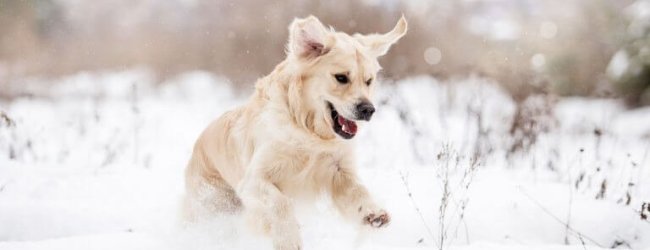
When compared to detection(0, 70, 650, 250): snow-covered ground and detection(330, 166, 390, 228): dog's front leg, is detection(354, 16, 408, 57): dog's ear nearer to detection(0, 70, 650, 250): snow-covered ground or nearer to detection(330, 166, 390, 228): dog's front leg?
detection(330, 166, 390, 228): dog's front leg

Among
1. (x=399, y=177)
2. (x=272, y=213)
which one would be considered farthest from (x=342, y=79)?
(x=399, y=177)

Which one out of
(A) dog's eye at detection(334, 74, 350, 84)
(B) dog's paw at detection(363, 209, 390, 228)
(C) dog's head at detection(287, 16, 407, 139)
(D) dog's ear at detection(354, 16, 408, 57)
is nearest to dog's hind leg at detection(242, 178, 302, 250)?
(B) dog's paw at detection(363, 209, 390, 228)

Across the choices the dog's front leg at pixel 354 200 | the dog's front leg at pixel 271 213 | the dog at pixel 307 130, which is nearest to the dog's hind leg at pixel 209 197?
the dog at pixel 307 130

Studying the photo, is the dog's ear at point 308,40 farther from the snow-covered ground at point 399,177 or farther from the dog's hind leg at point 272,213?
the snow-covered ground at point 399,177

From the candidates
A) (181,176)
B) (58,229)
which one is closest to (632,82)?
(181,176)

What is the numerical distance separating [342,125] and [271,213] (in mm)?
580

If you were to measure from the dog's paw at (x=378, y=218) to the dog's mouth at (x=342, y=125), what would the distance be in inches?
16.9

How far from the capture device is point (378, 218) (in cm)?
299

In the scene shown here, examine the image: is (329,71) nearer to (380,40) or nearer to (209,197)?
(380,40)

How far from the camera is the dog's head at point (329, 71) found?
124 inches

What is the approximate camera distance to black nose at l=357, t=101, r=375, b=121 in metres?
3.03

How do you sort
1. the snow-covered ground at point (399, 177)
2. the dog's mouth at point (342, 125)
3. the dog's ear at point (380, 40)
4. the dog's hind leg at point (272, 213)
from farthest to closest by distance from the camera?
the snow-covered ground at point (399, 177), the dog's ear at point (380, 40), the dog's mouth at point (342, 125), the dog's hind leg at point (272, 213)

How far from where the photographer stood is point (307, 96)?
3.28 metres

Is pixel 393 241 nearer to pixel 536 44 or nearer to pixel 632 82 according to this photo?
pixel 632 82
